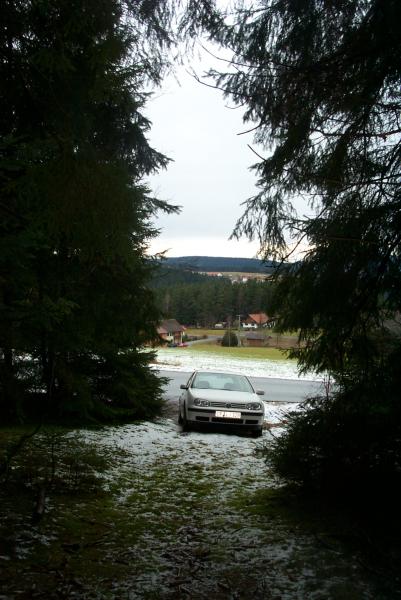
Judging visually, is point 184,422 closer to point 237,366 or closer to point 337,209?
point 337,209

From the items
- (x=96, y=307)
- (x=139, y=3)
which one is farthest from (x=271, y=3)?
(x=96, y=307)

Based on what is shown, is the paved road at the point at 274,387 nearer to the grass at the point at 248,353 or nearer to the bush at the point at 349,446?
the grass at the point at 248,353

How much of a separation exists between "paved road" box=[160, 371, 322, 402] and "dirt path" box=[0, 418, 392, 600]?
7.55 metres

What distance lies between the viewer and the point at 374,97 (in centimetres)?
368

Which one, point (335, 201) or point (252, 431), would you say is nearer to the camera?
point (335, 201)

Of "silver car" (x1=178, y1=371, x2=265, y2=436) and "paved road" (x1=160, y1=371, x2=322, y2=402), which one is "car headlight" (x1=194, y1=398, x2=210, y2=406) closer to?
"silver car" (x1=178, y1=371, x2=265, y2=436)

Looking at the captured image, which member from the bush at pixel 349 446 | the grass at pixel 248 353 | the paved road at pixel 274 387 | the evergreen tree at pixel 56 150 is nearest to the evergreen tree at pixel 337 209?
the bush at pixel 349 446

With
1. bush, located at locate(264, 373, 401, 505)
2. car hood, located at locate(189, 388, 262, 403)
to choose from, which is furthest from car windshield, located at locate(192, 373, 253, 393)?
bush, located at locate(264, 373, 401, 505)

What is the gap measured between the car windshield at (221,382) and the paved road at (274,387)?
2.41m

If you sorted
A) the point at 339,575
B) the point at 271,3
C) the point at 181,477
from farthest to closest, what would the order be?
the point at 181,477 → the point at 271,3 → the point at 339,575

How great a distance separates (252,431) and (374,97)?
6.79 metres

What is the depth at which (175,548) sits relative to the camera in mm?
3721

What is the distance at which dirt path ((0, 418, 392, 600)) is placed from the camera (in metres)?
3.03

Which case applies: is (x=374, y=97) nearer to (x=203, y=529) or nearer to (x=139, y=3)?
(x=139, y=3)
